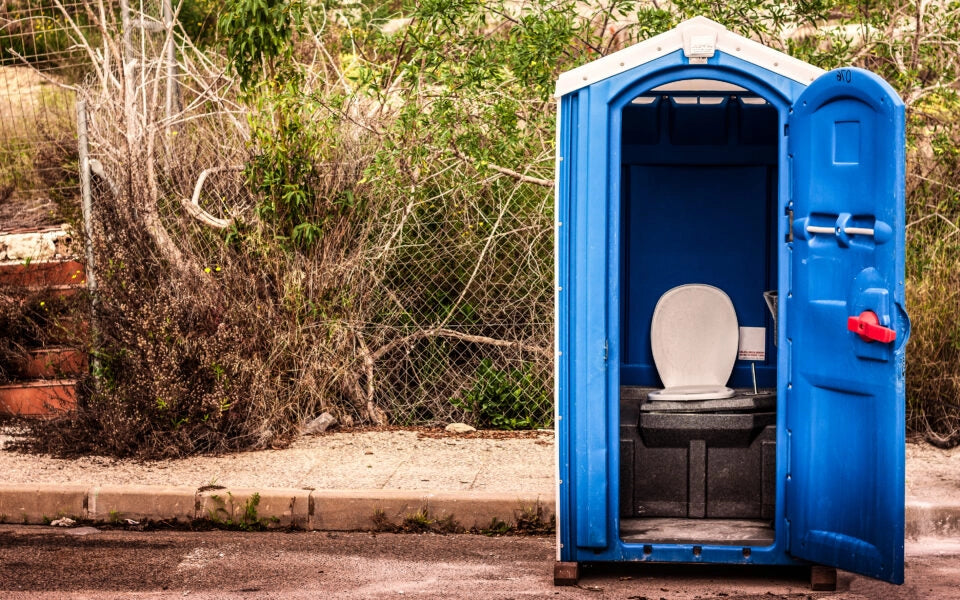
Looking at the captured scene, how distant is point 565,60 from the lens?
746cm

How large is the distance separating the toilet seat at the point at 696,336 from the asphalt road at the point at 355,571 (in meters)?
1.03

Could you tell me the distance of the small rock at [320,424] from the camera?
24.1 ft

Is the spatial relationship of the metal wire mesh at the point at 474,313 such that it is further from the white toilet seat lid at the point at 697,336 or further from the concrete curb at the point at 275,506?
the white toilet seat lid at the point at 697,336

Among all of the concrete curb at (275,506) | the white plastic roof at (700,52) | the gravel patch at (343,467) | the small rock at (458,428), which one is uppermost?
the white plastic roof at (700,52)

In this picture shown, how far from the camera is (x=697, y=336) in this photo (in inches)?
216

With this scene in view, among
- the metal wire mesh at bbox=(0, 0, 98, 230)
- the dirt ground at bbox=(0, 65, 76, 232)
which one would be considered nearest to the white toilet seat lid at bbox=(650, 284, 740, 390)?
the metal wire mesh at bbox=(0, 0, 98, 230)

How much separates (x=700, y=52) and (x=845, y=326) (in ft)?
4.07

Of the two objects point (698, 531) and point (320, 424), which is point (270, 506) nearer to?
point (320, 424)

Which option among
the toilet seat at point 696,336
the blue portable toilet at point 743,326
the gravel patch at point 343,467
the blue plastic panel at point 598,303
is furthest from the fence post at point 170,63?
the blue plastic panel at point 598,303

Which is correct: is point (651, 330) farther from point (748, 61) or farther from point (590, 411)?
point (748, 61)

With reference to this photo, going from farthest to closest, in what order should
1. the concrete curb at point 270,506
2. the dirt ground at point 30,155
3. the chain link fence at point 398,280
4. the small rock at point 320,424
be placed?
the dirt ground at point 30,155 → the chain link fence at point 398,280 → the small rock at point 320,424 → the concrete curb at point 270,506

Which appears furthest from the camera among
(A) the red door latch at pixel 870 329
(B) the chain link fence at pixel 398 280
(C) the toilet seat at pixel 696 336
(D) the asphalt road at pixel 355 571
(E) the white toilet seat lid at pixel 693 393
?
(B) the chain link fence at pixel 398 280

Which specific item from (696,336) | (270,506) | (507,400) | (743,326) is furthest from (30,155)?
(743,326)

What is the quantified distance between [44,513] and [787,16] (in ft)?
18.7
